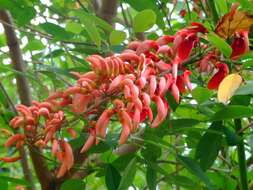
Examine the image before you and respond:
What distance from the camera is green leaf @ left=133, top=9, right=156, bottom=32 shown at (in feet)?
3.45

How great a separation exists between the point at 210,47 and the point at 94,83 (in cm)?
30

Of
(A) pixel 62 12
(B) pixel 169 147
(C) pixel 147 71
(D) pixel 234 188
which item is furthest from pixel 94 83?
(A) pixel 62 12

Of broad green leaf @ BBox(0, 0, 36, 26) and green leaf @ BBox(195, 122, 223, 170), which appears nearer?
green leaf @ BBox(195, 122, 223, 170)

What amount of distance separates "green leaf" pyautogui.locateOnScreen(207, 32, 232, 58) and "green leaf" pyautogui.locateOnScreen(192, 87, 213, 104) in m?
0.08

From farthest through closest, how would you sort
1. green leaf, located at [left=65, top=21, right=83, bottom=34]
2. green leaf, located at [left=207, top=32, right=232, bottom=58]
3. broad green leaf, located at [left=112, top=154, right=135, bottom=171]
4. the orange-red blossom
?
green leaf, located at [left=65, top=21, right=83, bottom=34] → broad green leaf, located at [left=112, top=154, right=135, bottom=171] → green leaf, located at [left=207, top=32, right=232, bottom=58] → the orange-red blossom

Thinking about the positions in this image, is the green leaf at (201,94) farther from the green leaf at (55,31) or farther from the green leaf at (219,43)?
the green leaf at (55,31)

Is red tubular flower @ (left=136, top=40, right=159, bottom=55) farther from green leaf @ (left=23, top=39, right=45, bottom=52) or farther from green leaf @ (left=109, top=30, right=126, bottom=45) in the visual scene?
green leaf @ (left=23, top=39, right=45, bottom=52)

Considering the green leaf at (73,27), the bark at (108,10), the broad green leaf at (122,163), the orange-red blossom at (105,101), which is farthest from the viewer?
the bark at (108,10)

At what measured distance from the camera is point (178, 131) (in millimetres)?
1034

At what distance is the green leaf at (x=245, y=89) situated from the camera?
0.87m

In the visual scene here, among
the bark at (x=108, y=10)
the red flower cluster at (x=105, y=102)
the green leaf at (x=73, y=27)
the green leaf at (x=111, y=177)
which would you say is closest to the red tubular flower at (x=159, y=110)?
the red flower cluster at (x=105, y=102)

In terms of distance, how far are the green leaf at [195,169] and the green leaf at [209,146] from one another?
4 centimetres

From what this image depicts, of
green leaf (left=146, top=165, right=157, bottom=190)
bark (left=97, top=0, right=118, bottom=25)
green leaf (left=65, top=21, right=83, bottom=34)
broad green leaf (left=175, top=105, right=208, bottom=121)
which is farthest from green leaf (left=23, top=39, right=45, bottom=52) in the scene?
green leaf (left=146, top=165, right=157, bottom=190)

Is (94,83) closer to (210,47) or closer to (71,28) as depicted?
(210,47)
